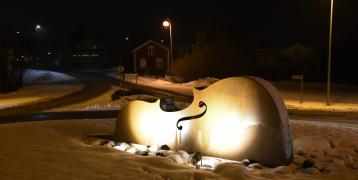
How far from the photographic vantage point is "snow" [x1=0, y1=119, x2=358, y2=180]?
9297mm

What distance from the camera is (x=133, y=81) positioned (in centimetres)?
5547

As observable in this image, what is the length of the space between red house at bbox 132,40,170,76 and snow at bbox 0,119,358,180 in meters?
55.8

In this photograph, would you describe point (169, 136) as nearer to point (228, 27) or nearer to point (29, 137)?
point (29, 137)

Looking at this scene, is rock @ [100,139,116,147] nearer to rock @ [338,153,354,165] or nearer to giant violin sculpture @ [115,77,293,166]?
giant violin sculpture @ [115,77,293,166]

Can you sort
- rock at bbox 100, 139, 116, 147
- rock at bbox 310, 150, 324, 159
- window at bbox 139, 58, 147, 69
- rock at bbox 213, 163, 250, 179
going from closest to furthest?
rock at bbox 213, 163, 250, 179, rock at bbox 310, 150, 324, 159, rock at bbox 100, 139, 116, 147, window at bbox 139, 58, 147, 69

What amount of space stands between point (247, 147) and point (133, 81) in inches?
1767

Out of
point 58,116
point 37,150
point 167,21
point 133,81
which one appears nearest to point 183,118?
point 37,150

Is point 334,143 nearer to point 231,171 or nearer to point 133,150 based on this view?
point 231,171

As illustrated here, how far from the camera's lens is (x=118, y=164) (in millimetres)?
10195

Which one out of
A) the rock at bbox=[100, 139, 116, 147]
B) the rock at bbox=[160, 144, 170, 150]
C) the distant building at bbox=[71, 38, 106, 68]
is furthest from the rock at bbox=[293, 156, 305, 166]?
the distant building at bbox=[71, 38, 106, 68]

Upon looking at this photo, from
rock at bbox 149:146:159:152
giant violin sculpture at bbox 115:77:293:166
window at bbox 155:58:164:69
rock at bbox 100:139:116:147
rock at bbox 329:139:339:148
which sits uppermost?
window at bbox 155:58:164:69

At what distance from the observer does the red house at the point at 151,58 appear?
228 feet

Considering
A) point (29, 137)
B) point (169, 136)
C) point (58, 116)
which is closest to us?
point (169, 136)

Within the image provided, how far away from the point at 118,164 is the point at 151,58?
59.9 metres
